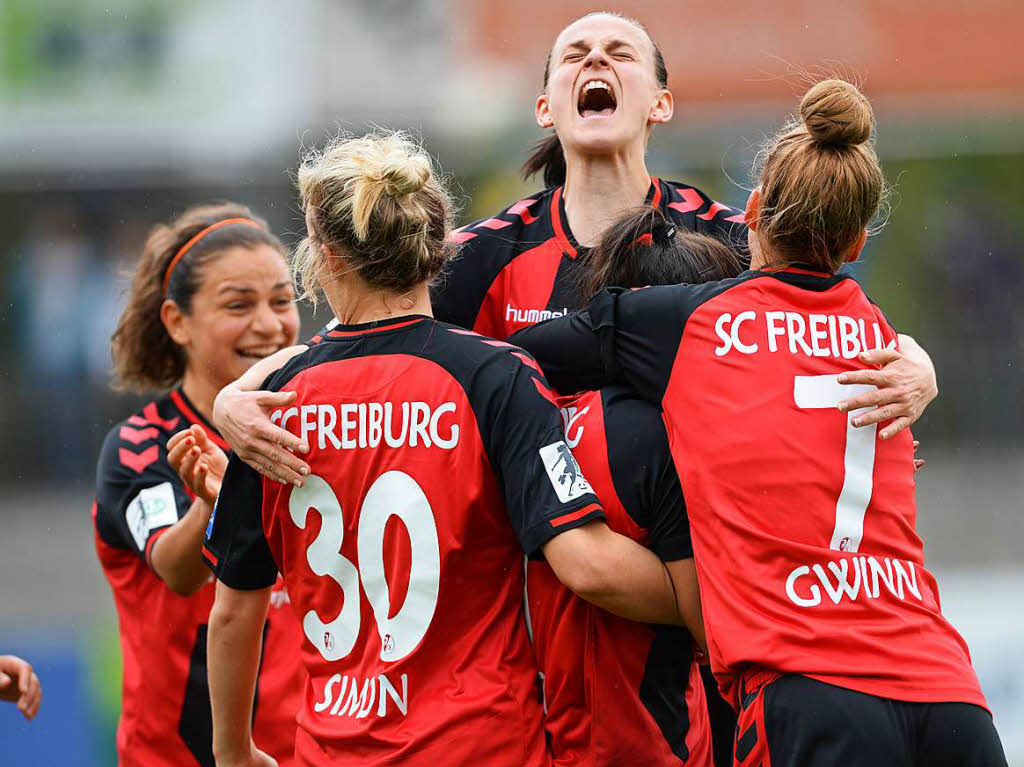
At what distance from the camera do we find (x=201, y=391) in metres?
4.18

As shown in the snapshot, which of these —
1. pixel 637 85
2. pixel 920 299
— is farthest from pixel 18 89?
pixel 637 85

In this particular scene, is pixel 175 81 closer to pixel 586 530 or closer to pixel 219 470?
pixel 219 470

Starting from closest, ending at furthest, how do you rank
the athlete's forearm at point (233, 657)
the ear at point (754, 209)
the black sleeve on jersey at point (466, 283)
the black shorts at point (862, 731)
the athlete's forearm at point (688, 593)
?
the black shorts at point (862, 731) < the athlete's forearm at point (688, 593) < the ear at point (754, 209) < the athlete's forearm at point (233, 657) < the black sleeve on jersey at point (466, 283)

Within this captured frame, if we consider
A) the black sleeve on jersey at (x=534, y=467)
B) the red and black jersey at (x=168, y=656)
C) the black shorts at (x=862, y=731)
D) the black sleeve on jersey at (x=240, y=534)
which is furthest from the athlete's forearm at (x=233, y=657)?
the black shorts at (x=862, y=731)

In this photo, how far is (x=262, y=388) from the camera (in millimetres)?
2908

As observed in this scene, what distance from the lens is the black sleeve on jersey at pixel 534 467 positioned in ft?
8.45

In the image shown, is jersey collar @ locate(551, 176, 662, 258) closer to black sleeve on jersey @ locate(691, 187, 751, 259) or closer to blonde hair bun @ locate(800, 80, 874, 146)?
black sleeve on jersey @ locate(691, 187, 751, 259)

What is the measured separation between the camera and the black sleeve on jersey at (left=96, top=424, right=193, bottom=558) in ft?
12.4

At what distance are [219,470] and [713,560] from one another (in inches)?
Result: 53.3

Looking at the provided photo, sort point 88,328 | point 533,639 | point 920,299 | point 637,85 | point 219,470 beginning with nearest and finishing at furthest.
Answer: point 533,639, point 219,470, point 637,85, point 88,328, point 920,299

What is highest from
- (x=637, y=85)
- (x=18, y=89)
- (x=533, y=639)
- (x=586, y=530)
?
(x=18, y=89)

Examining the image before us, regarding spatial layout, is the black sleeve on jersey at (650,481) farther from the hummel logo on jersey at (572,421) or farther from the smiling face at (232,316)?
the smiling face at (232,316)

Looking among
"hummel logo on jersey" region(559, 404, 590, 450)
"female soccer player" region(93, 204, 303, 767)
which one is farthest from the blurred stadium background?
"hummel logo on jersey" region(559, 404, 590, 450)

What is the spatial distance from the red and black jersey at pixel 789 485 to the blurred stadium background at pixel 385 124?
31.5 ft
